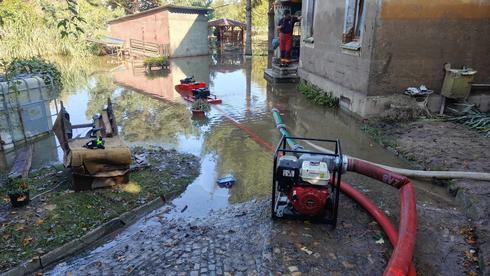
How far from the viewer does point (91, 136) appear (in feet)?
19.5

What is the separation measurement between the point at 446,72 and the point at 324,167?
6.15 m

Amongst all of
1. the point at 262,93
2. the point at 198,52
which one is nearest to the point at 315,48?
the point at 262,93

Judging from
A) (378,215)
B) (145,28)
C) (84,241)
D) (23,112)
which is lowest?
(84,241)

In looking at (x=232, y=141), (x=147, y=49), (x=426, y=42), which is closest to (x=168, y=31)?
(x=147, y=49)

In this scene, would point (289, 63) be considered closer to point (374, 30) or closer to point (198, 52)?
point (374, 30)

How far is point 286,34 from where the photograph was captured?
14.8 m

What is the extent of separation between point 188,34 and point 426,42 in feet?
71.7

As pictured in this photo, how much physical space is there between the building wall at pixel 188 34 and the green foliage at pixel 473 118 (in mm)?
21637

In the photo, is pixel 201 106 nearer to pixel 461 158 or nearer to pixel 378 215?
pixel 461 158

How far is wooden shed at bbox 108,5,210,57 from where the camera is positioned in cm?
2567

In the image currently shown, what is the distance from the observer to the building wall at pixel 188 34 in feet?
84.9

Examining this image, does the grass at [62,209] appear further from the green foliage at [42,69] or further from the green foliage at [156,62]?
the green foliage at [156,62]

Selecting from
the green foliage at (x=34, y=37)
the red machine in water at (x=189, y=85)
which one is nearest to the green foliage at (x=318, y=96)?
the red machine in water at (x=189, y=85)

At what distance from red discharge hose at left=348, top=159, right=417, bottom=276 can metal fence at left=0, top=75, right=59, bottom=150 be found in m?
6.94
